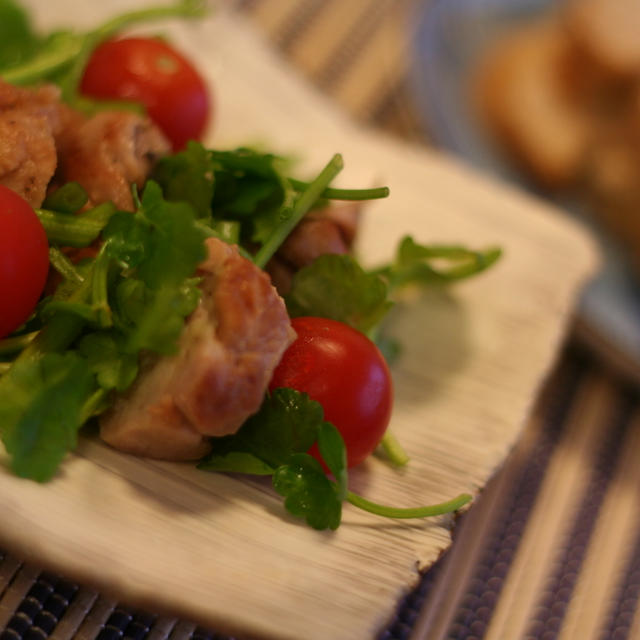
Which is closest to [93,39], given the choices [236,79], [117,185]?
[117,185]

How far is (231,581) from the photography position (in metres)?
1.18

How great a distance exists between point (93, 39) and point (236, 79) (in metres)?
0.86

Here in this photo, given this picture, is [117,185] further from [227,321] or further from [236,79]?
[236,79]

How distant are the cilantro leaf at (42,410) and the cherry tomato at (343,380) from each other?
0.36 meters

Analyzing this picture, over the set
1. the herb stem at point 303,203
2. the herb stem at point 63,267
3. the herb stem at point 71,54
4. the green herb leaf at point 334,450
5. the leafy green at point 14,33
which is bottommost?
the leafy green at point 14,33

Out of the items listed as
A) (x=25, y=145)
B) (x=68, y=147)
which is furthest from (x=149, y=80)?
(x=25, y=145)

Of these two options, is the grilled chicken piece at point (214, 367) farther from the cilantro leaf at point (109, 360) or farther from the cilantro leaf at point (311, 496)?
the cilantro leaf at point (311, 496)

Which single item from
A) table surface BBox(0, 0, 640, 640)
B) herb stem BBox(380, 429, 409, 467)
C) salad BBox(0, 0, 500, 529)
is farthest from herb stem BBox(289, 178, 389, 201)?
table surface BBox(0, 0, 640, 640)

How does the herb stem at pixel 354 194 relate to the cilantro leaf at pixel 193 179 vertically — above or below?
above

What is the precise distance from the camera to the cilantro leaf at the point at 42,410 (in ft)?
3.88

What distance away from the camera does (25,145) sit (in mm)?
1377

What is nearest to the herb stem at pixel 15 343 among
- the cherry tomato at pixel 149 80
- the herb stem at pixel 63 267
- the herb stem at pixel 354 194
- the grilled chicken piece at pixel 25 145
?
the herb stem at pixel 63 267

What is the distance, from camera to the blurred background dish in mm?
2941

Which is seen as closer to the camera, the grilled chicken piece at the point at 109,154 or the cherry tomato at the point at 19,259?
the cherry tomato at the point at 19,259
